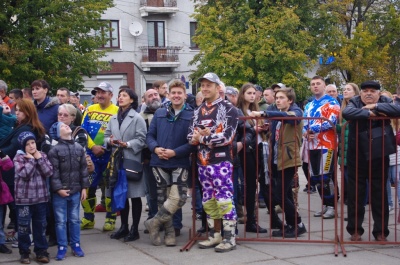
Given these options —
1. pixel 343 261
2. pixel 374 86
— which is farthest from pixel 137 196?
pixel 374 86

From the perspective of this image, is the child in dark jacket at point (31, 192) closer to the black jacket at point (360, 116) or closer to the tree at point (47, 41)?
the black jacket at point (360, 116)

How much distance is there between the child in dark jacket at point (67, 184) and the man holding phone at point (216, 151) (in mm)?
1332

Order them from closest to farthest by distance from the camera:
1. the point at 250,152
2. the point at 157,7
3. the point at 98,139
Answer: the point at 250,152 < the point at 98,139 < the point at 157,7

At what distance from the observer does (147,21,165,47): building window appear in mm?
38781

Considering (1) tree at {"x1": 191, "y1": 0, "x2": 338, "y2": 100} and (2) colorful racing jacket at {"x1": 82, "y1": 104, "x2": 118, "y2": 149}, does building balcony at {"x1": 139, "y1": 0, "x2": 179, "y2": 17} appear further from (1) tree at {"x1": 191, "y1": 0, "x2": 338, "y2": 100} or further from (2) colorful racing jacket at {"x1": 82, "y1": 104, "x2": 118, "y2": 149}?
(2) colorful racing jacket at {"x1": 82, "y1": 104, "x2": 118, "y2": 149}

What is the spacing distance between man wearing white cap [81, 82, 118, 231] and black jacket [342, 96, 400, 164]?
322 centimetres

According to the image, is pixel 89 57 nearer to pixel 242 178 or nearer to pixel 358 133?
pixel 242 178

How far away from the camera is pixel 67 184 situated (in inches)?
276

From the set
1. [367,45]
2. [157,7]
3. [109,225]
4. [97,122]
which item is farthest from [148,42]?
[109,225]

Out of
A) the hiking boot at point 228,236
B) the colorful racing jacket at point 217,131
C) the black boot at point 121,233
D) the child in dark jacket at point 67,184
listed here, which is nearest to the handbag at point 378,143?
the colorful racing jacket at point 217,131

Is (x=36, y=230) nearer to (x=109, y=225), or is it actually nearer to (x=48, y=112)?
(x=109, y=225)

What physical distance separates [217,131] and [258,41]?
2198cm

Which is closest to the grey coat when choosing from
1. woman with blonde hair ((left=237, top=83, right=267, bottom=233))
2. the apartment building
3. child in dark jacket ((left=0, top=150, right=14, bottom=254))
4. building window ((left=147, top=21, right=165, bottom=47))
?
woman with blonde hair ((left=237, top=83, right=267, bottom=233))

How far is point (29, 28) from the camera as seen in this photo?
70.9 ft
